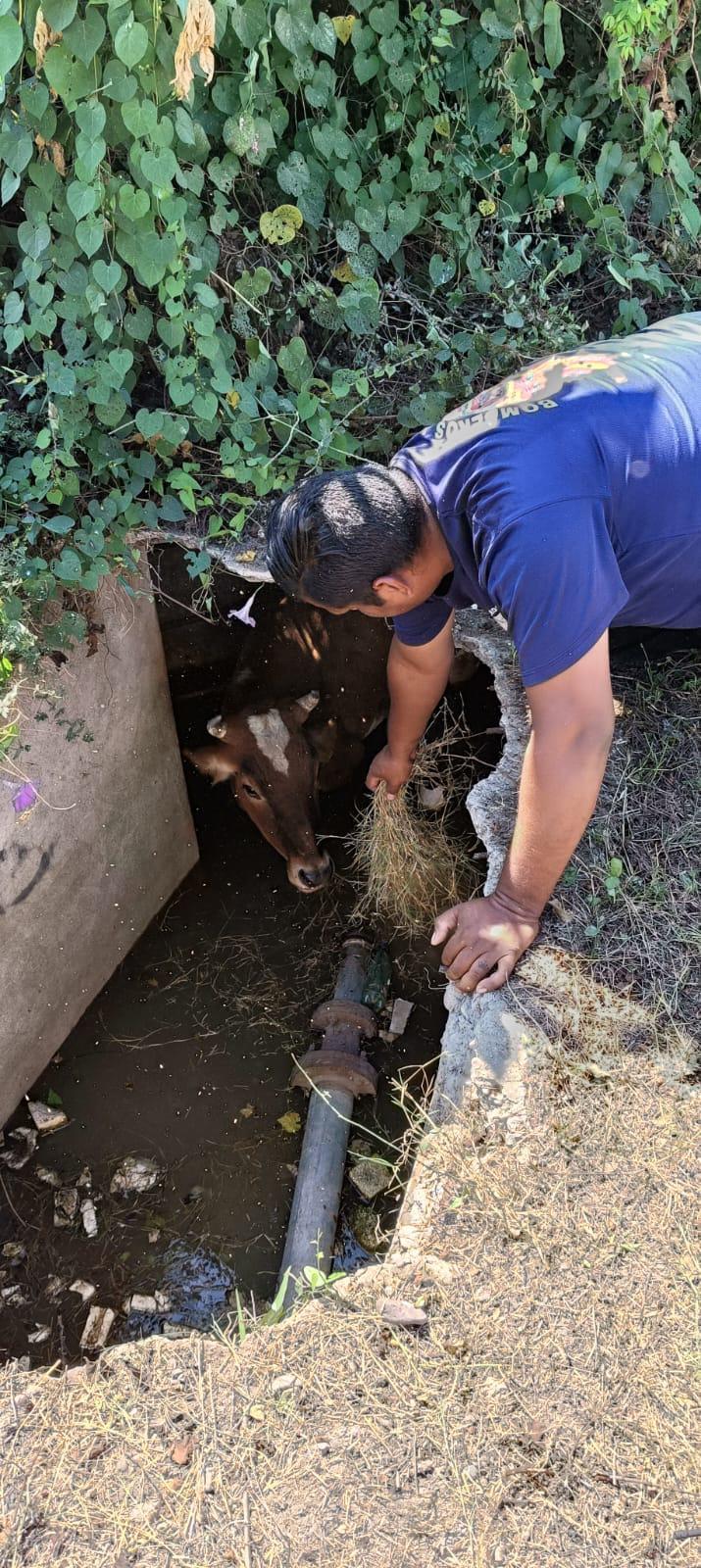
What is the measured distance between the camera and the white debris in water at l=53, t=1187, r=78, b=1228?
4629 millimetres

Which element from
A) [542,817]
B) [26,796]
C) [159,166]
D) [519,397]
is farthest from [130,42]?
[26,796]

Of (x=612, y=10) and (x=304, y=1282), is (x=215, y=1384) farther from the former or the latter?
(x=612, y=10)

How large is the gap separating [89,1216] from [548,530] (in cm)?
365

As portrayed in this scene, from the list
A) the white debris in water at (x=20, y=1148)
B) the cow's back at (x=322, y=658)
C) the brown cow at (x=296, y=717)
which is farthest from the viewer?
the cow's back at (x=322, y=658)

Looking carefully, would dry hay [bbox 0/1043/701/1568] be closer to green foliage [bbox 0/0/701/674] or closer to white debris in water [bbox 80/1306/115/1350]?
white debris in water [bbox 80/1306/115/1350]

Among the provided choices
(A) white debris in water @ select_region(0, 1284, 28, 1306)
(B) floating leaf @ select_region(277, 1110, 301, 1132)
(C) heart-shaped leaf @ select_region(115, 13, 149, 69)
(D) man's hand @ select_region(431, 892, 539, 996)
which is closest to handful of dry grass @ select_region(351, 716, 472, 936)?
(B) floating leaf @ select_region(277, 1110, 301, 1132)

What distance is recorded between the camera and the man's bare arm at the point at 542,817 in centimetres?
276

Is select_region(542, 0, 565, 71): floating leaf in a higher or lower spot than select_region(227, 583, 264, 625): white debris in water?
higher

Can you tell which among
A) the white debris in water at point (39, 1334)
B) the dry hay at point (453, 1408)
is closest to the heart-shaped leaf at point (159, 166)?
the dry hay at point (453, 1408)

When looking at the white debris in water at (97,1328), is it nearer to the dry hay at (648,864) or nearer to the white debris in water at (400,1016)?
the white debris in water at (400,1016)

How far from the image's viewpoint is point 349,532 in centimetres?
286

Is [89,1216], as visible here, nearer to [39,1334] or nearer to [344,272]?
[39,1334]

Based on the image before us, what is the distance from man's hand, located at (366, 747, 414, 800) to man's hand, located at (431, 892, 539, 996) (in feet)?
4.22

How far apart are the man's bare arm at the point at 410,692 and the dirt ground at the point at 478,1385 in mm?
1180
